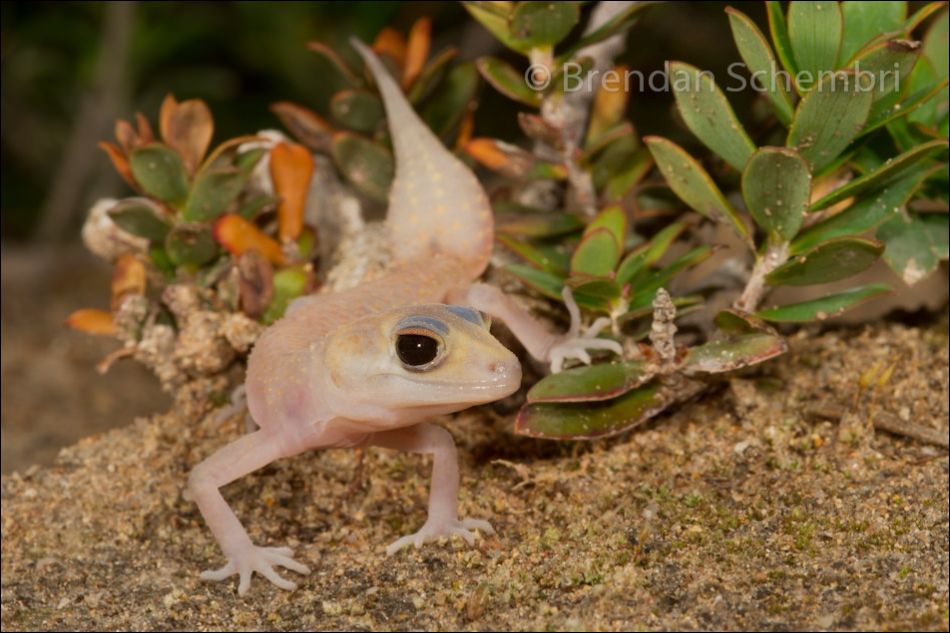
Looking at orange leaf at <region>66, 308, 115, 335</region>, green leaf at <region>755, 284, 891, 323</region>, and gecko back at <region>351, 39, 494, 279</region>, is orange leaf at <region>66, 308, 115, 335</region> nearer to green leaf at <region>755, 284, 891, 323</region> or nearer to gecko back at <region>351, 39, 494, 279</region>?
gecko back at <region>351, 39, 494, 279</region>

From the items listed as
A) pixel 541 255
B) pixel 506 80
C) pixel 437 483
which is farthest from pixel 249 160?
pixel 437 483

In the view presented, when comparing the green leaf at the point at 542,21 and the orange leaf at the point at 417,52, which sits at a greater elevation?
the green leaf at the point at 542,21

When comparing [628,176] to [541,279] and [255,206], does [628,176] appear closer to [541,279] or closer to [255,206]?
[541,279]

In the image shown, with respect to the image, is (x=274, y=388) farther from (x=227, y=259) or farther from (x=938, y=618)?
(x=938, y=618)

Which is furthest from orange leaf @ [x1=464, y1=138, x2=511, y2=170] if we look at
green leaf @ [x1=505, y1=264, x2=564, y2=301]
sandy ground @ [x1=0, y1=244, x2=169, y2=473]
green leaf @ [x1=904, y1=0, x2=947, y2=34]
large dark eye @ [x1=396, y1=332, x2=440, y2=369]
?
sandy ground @ [x1=0, y1=244, x2=169, y2=473]

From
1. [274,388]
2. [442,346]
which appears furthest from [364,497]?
[442,346]

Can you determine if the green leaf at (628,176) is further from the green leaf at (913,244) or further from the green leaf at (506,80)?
the green leaf at (913,244)

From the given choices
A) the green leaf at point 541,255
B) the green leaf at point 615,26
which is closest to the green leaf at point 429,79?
the green leaf at point 615,26
